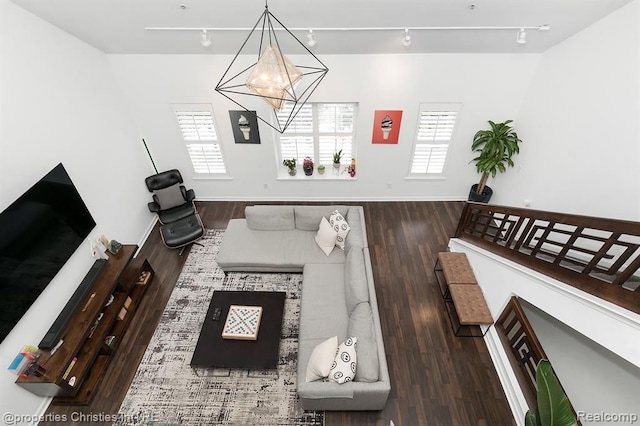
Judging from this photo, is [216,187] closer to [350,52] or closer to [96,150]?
[96,150]

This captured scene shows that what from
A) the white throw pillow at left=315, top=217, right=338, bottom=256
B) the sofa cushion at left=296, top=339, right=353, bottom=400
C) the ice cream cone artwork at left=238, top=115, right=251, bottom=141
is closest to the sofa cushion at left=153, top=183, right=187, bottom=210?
the ice cream cone artwork at left=238, top=115, right=251, bottom=141

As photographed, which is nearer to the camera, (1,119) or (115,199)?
(1,119)

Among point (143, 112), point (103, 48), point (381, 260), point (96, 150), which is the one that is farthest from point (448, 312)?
point (103, 48)

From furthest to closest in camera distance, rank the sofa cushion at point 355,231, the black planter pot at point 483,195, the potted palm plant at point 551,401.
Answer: the black planter pot at point 483,195 < the sofa cushion at point 355,231 < the potted palm plant at point 551,401

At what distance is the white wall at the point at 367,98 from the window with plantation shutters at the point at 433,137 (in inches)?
5.3

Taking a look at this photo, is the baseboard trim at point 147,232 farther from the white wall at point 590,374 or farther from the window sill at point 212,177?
the white wall at point 590,374

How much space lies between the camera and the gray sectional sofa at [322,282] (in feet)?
9.88

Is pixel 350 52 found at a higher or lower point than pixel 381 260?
higher

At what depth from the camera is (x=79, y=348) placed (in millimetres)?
3494

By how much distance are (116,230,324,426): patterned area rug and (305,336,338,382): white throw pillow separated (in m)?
0.68

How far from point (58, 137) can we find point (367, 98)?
4658 mm

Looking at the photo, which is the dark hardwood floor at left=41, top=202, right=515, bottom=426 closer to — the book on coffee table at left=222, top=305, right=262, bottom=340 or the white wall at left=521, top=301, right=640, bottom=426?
the white wall at left=521, top=301, right=640, bottom=426

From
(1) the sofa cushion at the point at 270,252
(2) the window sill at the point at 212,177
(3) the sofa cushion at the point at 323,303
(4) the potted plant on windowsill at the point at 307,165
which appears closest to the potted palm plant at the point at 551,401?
(3) the sofa cushion at the point at 323,303

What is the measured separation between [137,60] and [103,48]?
46 cm
